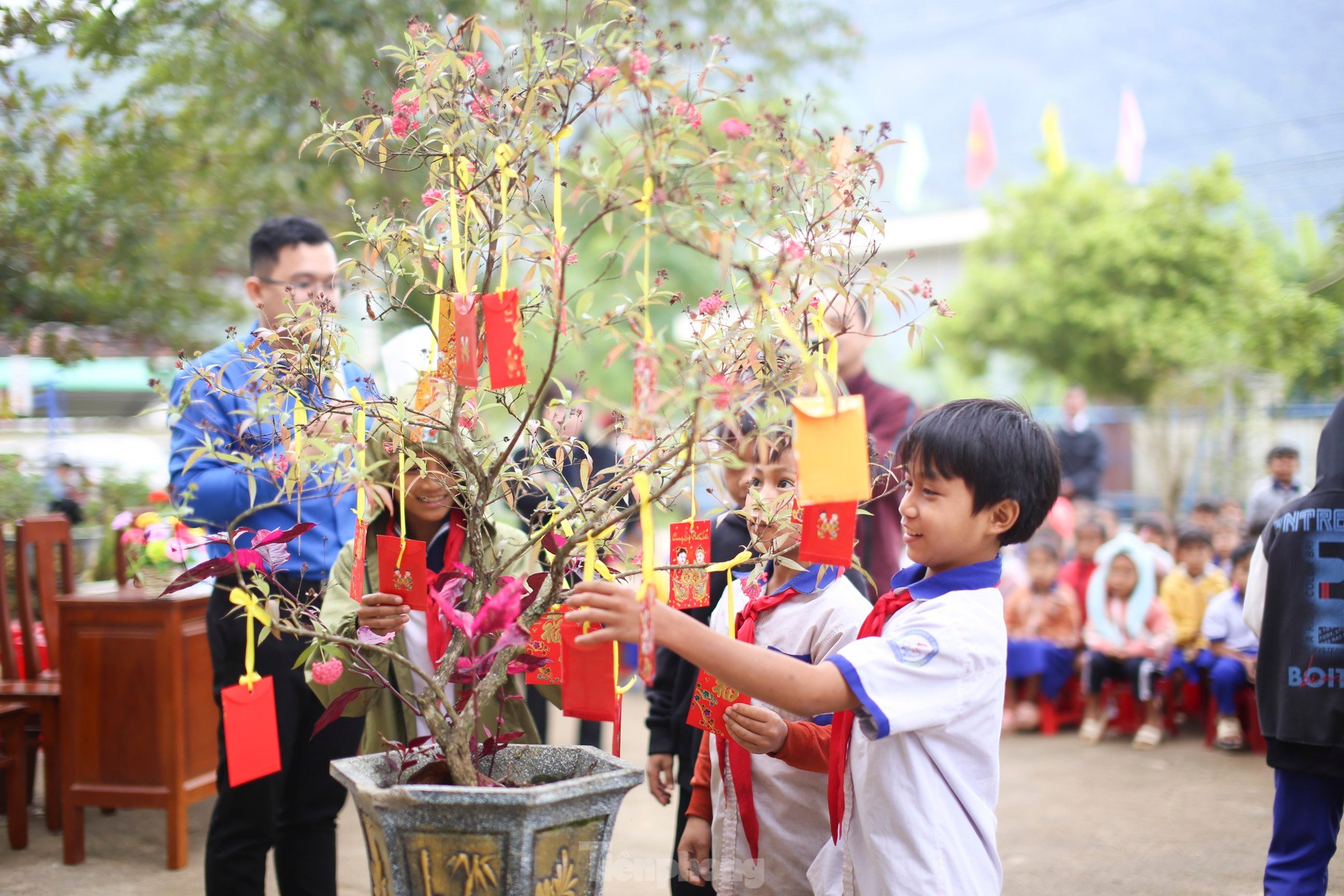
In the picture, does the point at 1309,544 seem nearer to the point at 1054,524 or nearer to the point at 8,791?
the point at 8,791

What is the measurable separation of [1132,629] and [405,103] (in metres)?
Answer: 4.67

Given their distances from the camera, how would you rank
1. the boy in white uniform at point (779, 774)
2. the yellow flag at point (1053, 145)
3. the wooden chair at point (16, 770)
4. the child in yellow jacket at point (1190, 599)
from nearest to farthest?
the boy in white uniform at point (779, 774), the wooden chair at point (16, 770), the child in yellow jacket at point (1190, 599), the yellow flag at point (1053, 145)

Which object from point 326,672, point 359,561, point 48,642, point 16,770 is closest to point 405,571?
point 359,561

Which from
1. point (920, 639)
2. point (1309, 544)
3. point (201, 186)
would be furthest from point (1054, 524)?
point (920, 639)

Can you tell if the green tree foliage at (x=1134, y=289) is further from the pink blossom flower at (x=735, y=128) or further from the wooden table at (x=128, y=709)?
the pink blossom flower at (x=735, y=128)

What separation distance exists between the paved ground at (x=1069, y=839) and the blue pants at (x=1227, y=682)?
0.22 m

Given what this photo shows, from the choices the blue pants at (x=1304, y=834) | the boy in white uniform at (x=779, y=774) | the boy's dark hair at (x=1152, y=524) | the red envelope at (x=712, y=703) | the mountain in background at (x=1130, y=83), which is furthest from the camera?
the mountain in background at (x=1130, y=83)

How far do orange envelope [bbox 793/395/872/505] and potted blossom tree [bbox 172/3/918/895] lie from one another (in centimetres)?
5

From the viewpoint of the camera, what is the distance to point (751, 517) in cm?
158

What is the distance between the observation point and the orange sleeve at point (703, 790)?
78.3 inches

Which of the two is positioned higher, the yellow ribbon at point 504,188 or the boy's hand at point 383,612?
the yellow ribbon at point 504,188

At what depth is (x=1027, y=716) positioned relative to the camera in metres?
5.21

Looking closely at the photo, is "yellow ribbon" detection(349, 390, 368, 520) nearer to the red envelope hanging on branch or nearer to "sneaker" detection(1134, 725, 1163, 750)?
the red envelope hanging on branch

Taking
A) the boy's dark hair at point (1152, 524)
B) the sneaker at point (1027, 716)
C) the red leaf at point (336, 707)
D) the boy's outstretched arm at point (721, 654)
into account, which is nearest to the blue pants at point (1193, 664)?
the sneaker at point (1027, 716)
